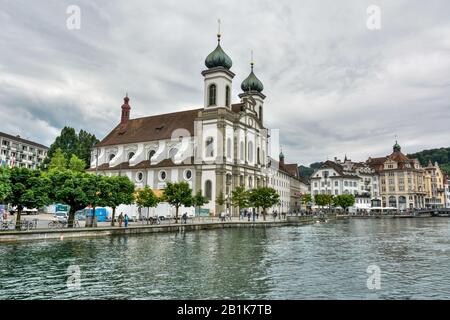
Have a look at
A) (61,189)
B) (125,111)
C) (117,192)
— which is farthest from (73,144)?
(61,189)

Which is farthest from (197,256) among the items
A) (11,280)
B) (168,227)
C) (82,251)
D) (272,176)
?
(272,176)

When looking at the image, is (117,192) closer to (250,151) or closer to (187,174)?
(187,174)

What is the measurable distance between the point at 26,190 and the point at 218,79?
4055 centimetres

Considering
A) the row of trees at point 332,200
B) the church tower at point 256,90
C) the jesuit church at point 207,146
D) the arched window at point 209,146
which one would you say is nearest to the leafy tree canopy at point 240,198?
the jesuit church at point 207,146

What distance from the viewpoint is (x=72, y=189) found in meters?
33.1

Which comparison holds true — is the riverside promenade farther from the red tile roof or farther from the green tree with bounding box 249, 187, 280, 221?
the red tile roof

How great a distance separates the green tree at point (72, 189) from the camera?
108ft

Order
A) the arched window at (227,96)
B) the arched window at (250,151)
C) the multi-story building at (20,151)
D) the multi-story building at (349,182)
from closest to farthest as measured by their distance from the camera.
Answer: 1. the arched window at (227,96)
2. the arched window at (250,151)
3. the multi-story building at (20,151)
4. the multi-story building at (349,182)

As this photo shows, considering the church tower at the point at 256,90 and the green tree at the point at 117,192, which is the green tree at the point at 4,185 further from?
the church tower at the point at 256,90

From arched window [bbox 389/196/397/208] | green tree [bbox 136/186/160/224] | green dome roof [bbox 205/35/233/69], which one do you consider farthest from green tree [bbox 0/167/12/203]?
arched window [bbox 389/196/397/208]

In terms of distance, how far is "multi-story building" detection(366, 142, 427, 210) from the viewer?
118m

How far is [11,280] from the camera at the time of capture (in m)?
13.8

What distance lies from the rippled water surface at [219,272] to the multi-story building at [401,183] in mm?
101913
